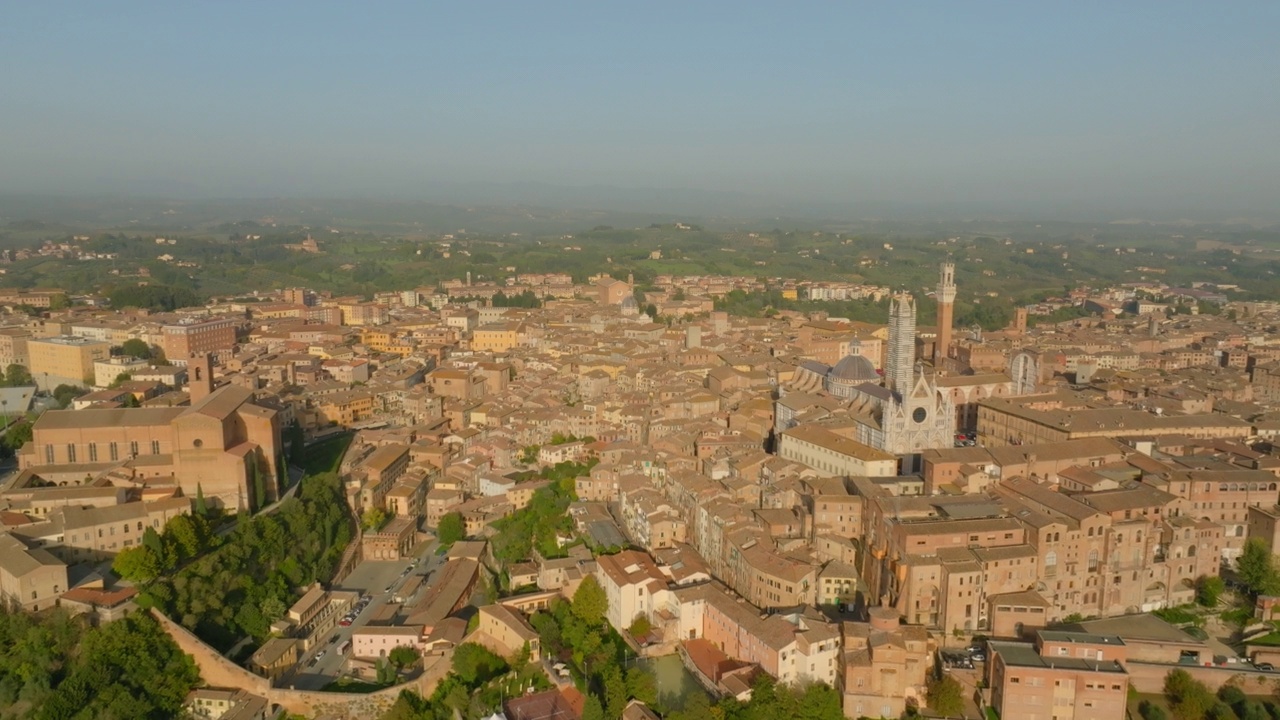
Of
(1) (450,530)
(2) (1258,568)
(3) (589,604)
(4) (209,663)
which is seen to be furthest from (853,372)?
(4) (209,663)

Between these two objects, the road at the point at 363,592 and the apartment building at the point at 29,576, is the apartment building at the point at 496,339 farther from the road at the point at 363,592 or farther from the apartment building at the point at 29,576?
the apartment building at the point at 29,576

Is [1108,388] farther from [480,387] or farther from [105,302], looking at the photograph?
[105,302]

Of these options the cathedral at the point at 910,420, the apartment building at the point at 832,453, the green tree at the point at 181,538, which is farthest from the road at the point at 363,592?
the cathedral at the point at 910,420

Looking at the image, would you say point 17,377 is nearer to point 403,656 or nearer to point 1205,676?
point 403,656

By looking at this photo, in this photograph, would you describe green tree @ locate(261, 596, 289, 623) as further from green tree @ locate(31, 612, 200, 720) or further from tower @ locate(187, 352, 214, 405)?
tower @ locate(187, 352, 214, 405)

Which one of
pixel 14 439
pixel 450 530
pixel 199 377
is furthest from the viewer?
pixel 199 377
